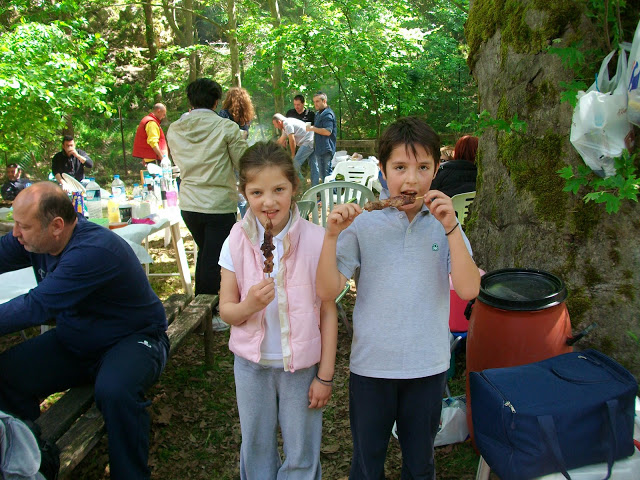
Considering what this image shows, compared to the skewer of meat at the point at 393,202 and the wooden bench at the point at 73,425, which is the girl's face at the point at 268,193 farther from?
the wooden bench at the point at 73,425

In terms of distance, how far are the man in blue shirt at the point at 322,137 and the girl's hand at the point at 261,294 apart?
805 centimetres

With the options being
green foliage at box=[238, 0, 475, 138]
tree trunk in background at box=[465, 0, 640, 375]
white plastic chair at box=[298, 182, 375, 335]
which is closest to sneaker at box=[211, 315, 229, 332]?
white plastic chair at box=[298, 182, 375, 335]

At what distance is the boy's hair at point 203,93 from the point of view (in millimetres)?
4266

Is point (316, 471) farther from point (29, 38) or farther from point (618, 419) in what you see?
point (29, 38)

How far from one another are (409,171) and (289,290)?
63cm

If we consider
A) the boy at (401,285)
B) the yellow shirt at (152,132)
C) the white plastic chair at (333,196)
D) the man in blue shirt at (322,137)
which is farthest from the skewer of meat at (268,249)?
the man in blue shirt at (322,137)

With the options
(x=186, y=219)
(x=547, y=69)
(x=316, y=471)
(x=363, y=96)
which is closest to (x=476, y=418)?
(x=316, y=471)

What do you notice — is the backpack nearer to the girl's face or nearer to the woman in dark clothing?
the girl's face

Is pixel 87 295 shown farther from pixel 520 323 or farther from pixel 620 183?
pixel 620 183

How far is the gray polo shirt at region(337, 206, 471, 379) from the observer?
1852 mm

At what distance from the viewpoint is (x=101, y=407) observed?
2.41 meters

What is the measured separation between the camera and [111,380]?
95.3 inches

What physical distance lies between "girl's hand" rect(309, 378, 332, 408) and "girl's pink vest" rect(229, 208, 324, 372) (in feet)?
0.29

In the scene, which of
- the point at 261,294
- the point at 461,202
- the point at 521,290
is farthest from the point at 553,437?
the point at 461,202
